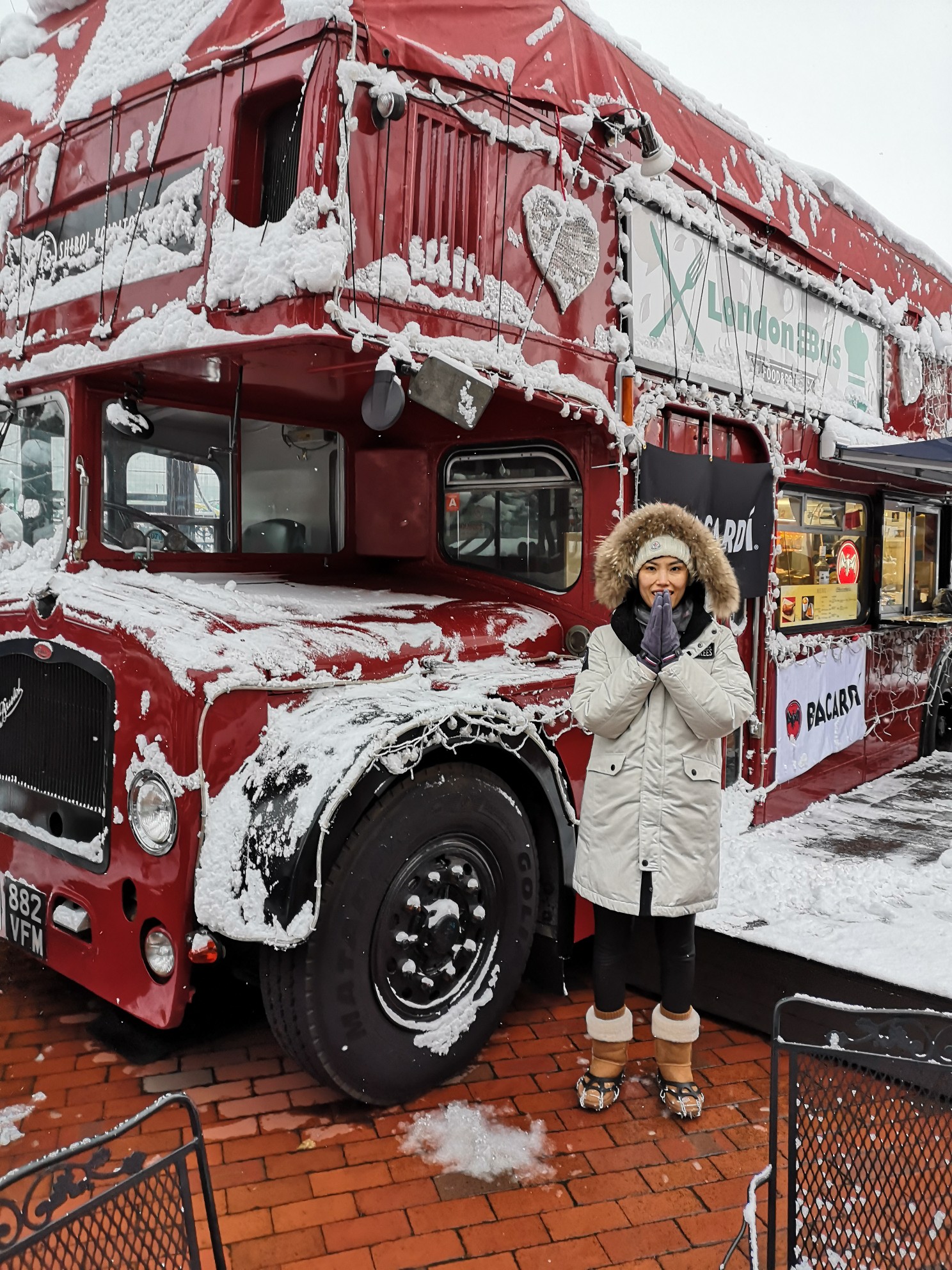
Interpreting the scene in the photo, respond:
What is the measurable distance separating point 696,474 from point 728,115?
191 centimetres

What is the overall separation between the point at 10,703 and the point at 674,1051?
2634 millimetres

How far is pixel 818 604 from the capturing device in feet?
18.6

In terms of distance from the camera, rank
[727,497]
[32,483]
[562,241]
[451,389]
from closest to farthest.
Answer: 1. [451,389]
2. [562,241]
3. [32,483]
4. [727,497]

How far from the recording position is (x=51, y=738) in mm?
3256

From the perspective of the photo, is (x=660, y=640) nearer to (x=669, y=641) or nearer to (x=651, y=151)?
(x=669, y=641)

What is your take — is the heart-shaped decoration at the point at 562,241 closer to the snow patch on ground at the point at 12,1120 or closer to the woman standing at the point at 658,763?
the woman standing at the point at 658,763

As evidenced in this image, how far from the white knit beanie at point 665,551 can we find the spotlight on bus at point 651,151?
188 centimetres

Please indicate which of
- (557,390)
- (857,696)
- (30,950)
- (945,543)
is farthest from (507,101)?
(945,543)

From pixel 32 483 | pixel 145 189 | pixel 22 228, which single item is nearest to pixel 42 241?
pixel 22 228

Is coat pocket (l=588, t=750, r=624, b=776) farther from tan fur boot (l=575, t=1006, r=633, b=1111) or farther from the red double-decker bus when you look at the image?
tan fur boot (l=575, t=1006, r=633, b=1111)

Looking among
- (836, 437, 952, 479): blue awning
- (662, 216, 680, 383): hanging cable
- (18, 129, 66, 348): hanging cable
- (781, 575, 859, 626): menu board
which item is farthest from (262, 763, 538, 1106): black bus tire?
(836, 437, 952, 479): blue awning

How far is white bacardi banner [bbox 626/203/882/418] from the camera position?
13.6 ft

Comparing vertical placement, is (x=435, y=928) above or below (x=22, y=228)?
below

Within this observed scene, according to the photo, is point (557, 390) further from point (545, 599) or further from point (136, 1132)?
point (136, 1132)
